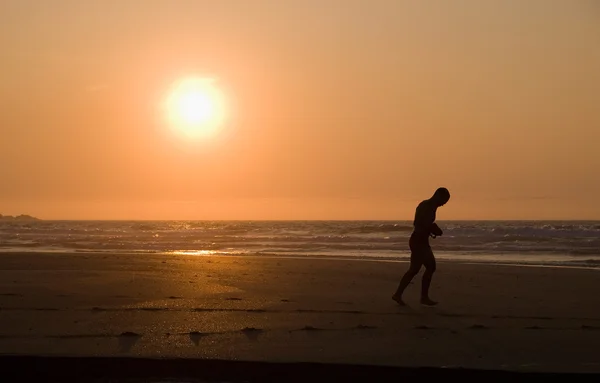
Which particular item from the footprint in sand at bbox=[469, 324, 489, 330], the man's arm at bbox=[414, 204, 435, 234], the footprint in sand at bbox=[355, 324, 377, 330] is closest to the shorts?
the man's arm at bbox=[414, 204, 435, 234]

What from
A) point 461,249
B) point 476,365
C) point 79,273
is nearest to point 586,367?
point 476,365

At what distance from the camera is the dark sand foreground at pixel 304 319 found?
6.73 m

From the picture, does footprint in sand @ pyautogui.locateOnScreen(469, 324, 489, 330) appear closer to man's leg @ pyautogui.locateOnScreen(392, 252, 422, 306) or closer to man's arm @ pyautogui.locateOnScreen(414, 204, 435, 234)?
man's leg @ pyautogui.locateOnScreen(392, 252, 422, 306)

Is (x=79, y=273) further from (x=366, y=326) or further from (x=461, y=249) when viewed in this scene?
(x=461, y=249)

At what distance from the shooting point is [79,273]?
51.6 feet

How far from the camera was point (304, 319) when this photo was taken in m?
8.98

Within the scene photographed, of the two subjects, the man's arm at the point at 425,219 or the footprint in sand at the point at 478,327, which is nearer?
the footprint in sand at the point at 478,327

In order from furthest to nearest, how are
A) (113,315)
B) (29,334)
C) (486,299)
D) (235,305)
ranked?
(486,299) < (235,305) < (113,315) < (29,334)

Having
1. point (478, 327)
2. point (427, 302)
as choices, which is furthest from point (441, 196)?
point (478, 327)

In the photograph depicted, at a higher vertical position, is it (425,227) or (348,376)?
(425,227)

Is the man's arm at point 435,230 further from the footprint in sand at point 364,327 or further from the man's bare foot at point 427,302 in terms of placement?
the footprint in sand at point 364,327

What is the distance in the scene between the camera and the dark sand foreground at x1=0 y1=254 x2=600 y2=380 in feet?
22.1

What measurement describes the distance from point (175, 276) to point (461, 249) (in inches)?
749

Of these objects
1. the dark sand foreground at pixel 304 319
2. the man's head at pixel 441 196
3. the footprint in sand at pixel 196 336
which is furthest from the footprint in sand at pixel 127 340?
the man's head at pixel 441 196
